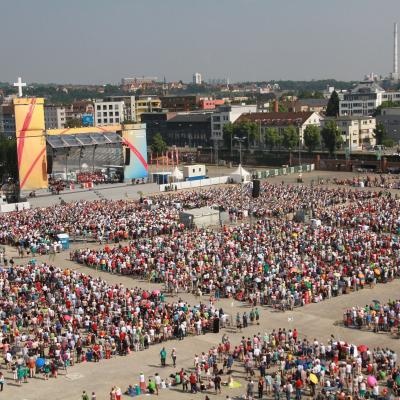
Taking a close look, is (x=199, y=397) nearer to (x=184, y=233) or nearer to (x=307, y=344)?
(x=307, y=344)

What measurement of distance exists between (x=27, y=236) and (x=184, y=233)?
8377 millimetres

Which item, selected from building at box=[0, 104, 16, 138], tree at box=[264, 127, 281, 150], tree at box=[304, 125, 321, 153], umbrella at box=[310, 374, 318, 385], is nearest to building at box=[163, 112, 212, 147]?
tree at box=[264, 127, 281, 150]

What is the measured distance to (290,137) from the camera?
3546 inches

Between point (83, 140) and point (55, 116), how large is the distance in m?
100

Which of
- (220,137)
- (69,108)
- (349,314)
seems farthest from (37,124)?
(69,108)

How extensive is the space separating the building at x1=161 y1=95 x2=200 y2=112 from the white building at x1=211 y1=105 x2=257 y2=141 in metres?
42.6

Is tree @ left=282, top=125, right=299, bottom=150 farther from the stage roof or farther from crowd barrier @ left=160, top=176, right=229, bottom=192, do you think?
the stage roof

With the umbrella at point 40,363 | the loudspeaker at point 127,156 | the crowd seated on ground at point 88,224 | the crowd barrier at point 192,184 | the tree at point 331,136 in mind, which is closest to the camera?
the umbrella at point 40,363

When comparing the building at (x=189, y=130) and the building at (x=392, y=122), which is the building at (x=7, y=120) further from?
the building at (x=392, y=122)

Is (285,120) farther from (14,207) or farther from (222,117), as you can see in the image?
(14,207)

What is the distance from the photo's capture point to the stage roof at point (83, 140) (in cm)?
6151

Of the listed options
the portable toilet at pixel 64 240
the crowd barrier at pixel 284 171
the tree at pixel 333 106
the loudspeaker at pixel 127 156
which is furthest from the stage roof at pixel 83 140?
the tree at pixel 333 106

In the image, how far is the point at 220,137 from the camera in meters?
107

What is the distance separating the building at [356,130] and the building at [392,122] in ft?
21.3
